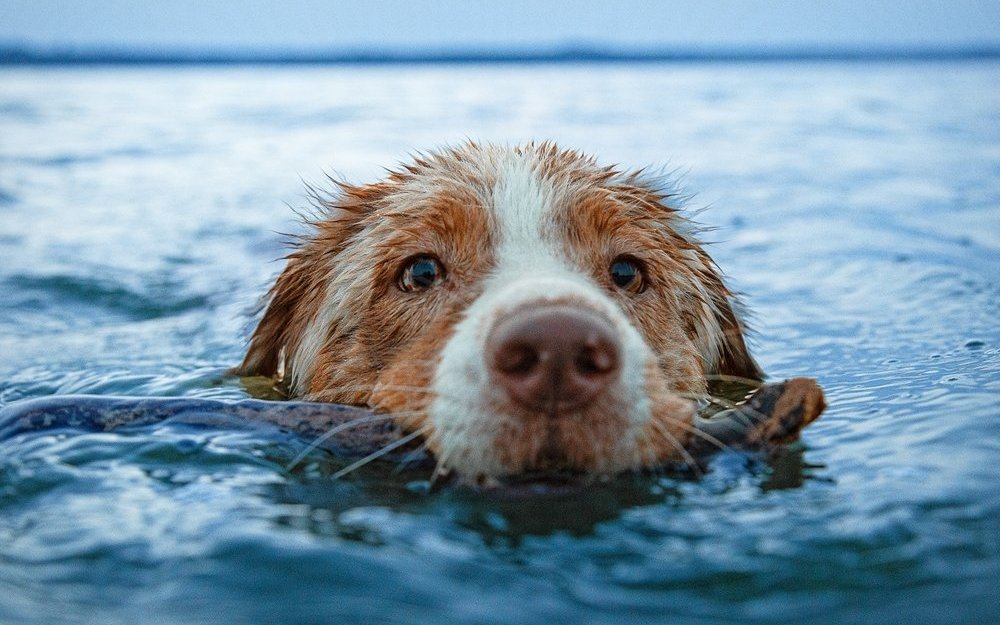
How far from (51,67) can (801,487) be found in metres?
45.1

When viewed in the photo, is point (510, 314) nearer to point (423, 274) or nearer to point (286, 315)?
point (423, 274)

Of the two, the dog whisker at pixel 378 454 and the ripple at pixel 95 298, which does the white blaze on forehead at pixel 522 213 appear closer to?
the dog whisker at pixel 378 454

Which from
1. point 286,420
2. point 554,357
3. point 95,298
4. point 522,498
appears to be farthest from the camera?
point 95,298

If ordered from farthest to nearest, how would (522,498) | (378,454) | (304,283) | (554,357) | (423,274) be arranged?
(304,283)
(423,274)
(378,454)
(522,498)
(554,357)

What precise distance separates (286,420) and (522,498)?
106cm

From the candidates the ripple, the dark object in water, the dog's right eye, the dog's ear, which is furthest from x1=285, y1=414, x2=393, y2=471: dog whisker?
the ripple

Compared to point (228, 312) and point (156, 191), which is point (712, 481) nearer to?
point (228, 312)

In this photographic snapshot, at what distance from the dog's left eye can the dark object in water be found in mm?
867

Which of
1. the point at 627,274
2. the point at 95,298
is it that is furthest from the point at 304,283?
the point at 95,298

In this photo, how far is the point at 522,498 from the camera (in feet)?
12.1

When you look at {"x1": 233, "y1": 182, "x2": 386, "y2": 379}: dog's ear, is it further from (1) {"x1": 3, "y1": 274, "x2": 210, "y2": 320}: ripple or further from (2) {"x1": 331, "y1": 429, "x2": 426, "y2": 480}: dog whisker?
(1) {"x1": 3, "y1": 274, "x2": 210, "y2": 320}: ripple

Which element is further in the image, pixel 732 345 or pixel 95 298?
pixel 95 298

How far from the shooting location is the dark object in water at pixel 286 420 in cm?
394

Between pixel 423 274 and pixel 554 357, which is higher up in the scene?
pixel 423 274
